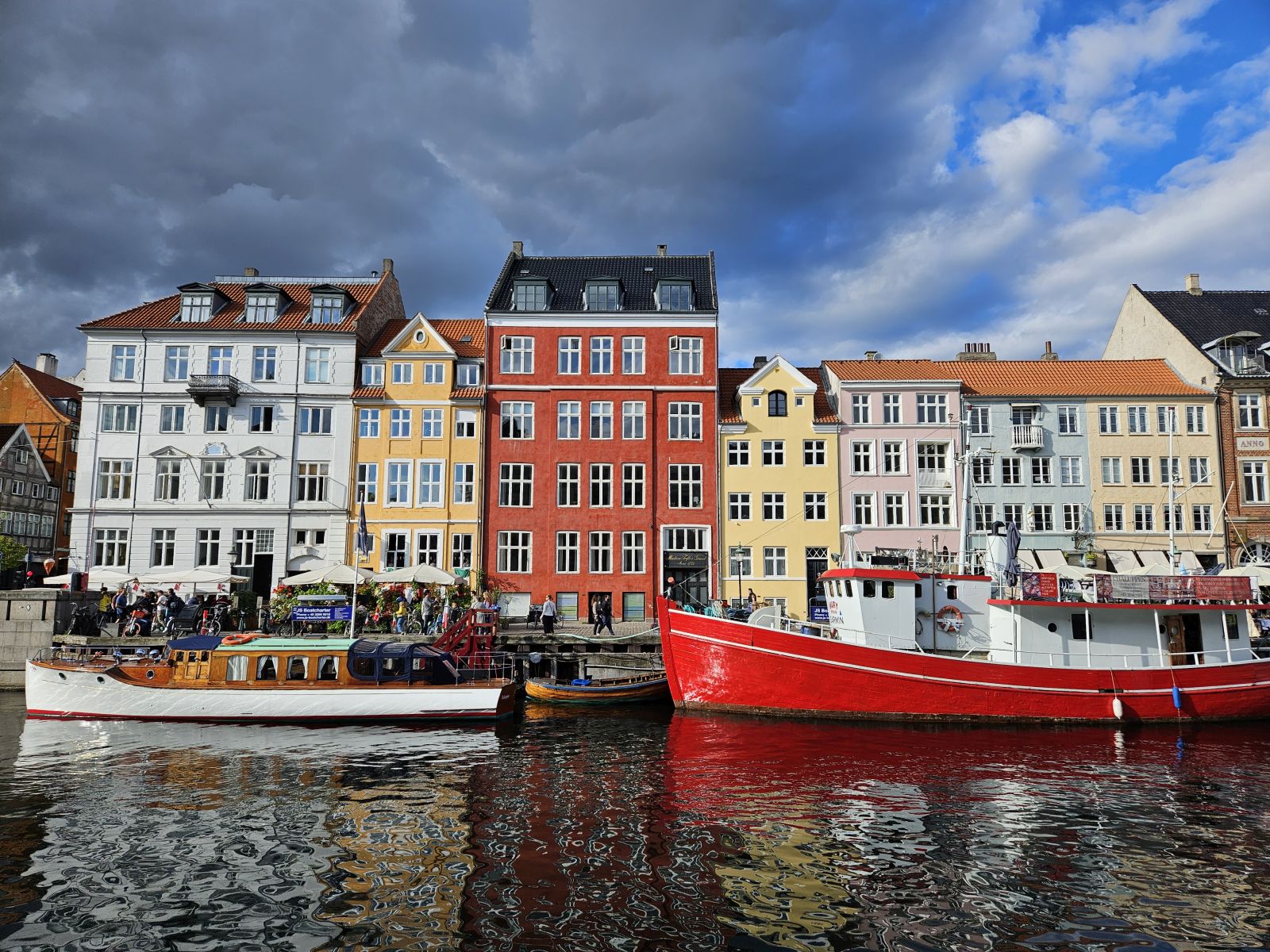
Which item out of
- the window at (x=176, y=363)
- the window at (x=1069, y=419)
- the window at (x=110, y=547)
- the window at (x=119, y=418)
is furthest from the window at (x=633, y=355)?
the window at (x=110, y=547)

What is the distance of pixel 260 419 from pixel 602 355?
61.2 feet

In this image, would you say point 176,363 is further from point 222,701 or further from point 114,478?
point 222,701

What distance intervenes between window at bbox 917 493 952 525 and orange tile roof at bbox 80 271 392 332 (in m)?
32.0

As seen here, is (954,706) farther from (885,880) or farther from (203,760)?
(203,760)

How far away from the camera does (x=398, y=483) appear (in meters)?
42.7

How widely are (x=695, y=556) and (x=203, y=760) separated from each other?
2643 centimetres

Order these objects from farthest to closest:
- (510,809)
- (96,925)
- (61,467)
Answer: (61,467) → (510,809) → (96,925)

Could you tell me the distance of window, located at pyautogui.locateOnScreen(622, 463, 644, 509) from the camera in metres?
42.8

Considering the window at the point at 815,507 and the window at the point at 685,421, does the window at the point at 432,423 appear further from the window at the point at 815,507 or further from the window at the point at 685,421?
the window at the point at 815,507

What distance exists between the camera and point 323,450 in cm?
4291

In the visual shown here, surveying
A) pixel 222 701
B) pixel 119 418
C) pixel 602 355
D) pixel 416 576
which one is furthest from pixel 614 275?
pixel 222 701

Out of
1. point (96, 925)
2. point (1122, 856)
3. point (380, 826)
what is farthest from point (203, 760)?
point (1122, 856)

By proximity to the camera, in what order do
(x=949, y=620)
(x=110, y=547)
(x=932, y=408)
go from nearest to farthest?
(x=949, y=620)
(x=110, y=547)
(x=932, y=408)

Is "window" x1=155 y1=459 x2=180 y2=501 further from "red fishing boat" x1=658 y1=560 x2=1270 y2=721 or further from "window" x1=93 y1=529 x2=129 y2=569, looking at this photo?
"red fishing boat" x1=658 y1=560 x2=1270 y2=721
